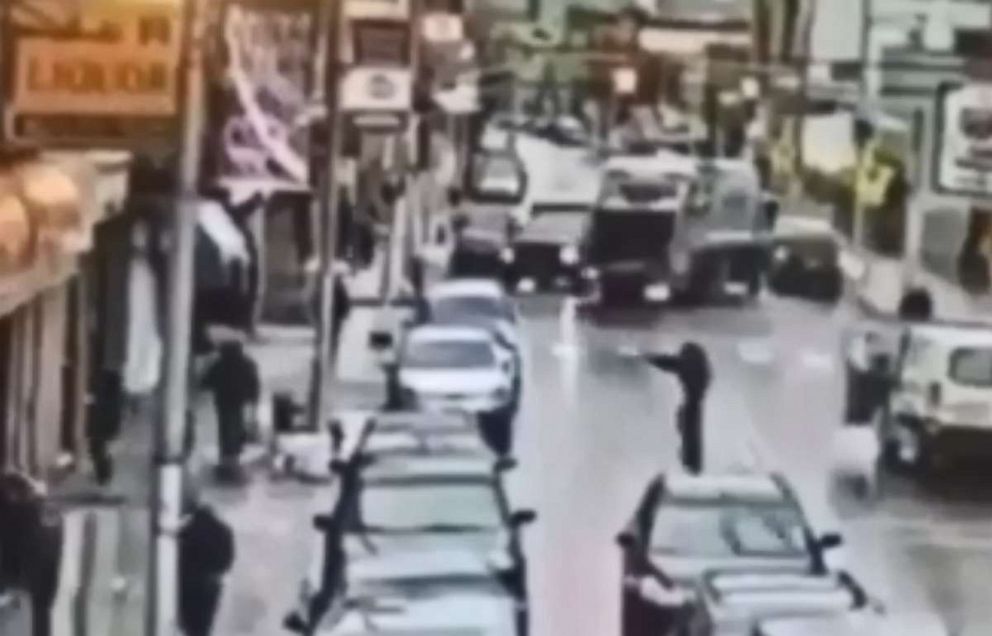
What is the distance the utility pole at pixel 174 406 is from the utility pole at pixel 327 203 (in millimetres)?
215

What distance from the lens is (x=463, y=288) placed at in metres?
3.95

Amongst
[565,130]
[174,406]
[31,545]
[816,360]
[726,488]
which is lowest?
[31,545]

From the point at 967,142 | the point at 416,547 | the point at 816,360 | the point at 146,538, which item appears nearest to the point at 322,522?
the point at 416,547

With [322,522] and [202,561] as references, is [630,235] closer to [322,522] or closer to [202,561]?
[322,522]

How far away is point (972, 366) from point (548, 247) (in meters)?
0.75

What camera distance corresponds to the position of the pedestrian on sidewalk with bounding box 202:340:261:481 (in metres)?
3.85

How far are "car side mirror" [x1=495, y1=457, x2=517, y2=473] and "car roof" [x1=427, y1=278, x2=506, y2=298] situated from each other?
275 millimetres

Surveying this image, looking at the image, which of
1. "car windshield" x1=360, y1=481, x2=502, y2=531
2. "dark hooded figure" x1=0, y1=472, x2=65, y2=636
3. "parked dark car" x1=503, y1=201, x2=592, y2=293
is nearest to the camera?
"dark hooded figure" x1=0, y1=472, x2=65, y2=636

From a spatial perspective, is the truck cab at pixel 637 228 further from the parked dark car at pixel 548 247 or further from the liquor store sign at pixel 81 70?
the liquor store sign at pixel 81 70

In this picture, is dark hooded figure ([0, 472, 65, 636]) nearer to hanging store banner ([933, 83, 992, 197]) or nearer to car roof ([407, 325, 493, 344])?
car roof ([407, 325, 493, 344])

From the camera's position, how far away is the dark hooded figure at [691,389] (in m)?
3.92

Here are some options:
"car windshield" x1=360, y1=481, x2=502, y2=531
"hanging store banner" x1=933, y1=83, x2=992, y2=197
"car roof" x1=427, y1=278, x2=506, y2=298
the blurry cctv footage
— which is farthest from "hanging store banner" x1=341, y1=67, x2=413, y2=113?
"hanging store banner" x1=933, y1=83, x2=992, y2=197

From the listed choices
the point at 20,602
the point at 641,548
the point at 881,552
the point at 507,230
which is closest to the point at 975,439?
the point at 881,552

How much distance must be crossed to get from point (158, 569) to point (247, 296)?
0.47 metres
